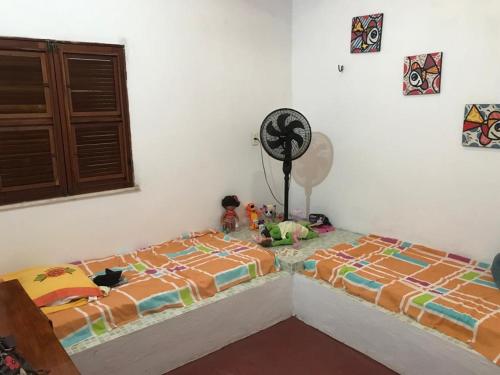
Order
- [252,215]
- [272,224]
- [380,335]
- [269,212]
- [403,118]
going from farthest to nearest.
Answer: [269,212] < [252,215] < [272,224] < [403,118] < [380,335]

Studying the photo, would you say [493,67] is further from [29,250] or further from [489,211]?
[29,250]

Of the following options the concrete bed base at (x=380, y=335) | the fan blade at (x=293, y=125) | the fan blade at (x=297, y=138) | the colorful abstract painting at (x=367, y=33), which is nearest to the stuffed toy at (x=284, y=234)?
the concrete bed base at (x=380, y=335)

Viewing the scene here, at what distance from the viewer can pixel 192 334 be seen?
251 cm

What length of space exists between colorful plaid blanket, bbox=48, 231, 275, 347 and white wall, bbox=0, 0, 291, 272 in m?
0.19

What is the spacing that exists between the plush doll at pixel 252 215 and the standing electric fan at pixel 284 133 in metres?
0.64

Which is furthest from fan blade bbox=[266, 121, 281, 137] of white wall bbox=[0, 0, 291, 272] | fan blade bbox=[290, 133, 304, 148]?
white wall bbox=[0, 0, 291, 272]

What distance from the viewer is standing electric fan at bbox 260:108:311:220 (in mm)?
3359

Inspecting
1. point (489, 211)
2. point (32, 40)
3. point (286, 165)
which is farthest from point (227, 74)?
point (489, 211)

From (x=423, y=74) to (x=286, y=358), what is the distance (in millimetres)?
2209

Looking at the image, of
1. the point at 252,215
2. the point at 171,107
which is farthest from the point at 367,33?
the point at 252,215

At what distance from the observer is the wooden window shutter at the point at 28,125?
2535 mm

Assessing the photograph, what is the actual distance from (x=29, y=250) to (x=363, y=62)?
289 centimetres

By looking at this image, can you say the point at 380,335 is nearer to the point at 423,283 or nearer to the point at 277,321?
the point at 423,283

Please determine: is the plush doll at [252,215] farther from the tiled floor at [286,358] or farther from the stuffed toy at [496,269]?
the stuffed toy at [496,269]
